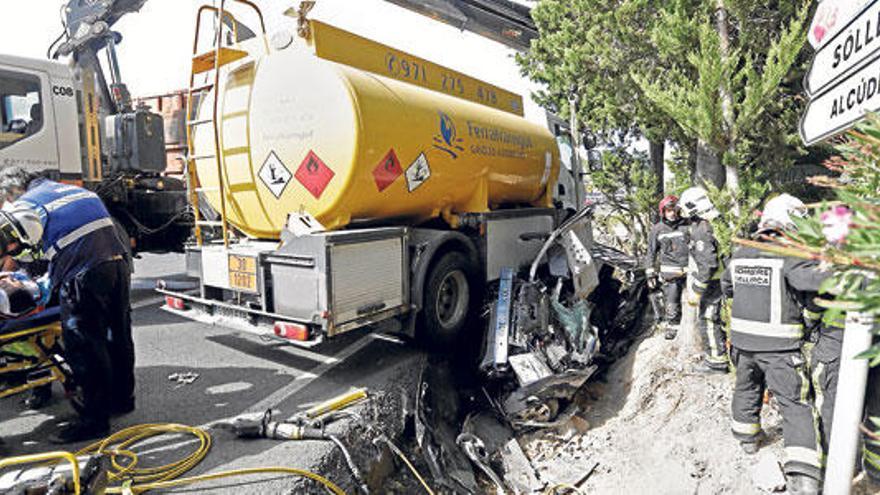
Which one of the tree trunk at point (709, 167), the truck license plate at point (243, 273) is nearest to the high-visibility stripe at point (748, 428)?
the tree trunk at point (709, 167)

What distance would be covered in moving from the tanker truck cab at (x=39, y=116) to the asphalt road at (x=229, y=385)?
2120 mm

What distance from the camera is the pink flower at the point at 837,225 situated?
892mm

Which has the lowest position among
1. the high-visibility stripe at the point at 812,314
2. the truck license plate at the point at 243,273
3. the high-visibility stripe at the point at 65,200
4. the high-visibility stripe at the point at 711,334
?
the high-visibility stripe at the point at 711,334

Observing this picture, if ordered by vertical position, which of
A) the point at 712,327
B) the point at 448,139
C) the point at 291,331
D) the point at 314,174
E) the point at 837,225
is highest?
the point at 448,139

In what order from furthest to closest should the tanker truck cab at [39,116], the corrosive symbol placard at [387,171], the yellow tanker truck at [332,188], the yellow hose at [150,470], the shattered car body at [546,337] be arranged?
the tanker truck cab at [39,116]
the shattered car body at [546,337]
the corrosive symbol placard at [387,171]
the yellow tanker truck at [332,188]
the yellow hose at [150,470]

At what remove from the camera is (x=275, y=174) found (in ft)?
13.9

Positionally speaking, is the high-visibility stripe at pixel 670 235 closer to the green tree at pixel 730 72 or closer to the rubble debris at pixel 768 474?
the green tree at pixel 730 72

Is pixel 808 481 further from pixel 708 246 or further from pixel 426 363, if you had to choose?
pixel 426 363

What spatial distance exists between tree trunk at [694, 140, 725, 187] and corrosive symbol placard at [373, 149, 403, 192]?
287cm

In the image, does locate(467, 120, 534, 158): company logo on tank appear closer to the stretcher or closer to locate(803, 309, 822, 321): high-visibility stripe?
locate(803, 309, 822, 321): high-visibility stripe

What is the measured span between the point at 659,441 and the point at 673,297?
2212 mm

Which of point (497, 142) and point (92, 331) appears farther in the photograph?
point (497, 142)

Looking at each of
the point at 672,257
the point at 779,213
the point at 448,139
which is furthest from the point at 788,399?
the point at 448,139

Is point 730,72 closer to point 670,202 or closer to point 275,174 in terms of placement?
point 670,202
